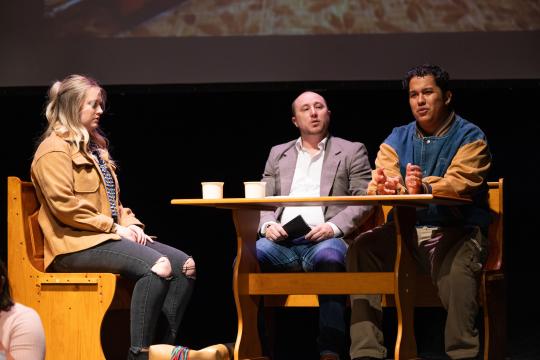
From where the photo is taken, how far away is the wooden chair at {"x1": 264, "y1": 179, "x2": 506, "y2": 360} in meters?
3.91

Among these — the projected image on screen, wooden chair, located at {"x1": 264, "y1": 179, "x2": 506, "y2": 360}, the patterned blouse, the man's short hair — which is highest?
the projected image on screen

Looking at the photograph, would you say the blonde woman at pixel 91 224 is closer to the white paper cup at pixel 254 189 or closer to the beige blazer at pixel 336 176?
the white paper cup at pixel 254 189

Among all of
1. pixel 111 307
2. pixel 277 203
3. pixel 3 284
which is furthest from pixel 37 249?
pixel 3 284

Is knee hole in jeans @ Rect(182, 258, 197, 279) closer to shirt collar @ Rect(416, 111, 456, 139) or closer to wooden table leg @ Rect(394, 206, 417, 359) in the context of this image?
wooden table leg @ Rect(394, 206, 417, 359)

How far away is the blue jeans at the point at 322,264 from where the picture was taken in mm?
4016

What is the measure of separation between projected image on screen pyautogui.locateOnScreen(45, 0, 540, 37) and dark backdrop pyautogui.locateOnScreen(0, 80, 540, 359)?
13.7 inches

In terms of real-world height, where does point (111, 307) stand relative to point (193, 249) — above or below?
below

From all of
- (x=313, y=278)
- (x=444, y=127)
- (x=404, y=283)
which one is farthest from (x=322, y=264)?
(x=444, y=127)

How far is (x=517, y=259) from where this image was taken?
17.9ft

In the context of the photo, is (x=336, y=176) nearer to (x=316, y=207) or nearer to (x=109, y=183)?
(x=316, y=207)

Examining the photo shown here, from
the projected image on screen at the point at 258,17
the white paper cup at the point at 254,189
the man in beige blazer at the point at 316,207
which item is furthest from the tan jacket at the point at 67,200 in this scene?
the projected image on screen at the point at 258,17

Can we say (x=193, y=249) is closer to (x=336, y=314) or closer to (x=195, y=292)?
(x=195, y=292)

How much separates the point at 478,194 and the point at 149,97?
2.48m

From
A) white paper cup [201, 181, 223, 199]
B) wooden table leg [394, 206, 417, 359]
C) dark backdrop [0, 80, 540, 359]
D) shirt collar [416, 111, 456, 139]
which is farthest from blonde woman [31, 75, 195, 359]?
dark backdrop [0, 80, 540, 359]
